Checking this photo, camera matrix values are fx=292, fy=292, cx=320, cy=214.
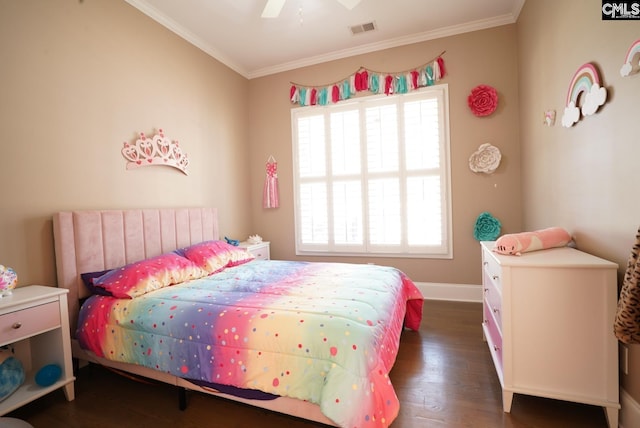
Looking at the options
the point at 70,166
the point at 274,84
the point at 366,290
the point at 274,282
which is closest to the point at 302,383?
the point at 366,290

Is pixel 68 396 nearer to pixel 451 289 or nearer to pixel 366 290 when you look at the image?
pixel 366 290

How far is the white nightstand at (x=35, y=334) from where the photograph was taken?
159 cm

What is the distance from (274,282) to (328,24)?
2.72 meters

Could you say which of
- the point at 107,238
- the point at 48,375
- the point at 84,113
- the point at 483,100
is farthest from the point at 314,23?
the point at 48,375

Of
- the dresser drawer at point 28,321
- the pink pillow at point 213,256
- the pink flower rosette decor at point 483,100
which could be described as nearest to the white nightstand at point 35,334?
the dresser drawer at point 28,321

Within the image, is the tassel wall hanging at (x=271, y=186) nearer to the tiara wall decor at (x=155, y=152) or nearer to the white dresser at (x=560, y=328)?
the tiara wall decor at (x=155, y=152)

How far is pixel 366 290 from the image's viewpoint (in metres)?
1.98

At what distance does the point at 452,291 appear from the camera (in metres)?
3.43

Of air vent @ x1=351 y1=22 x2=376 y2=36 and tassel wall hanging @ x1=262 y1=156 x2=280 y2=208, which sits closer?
air vent @ x1=351 y1=22 x2=376 y2=36

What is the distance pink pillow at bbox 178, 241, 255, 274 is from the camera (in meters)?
2.60

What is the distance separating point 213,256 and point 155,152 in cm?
114

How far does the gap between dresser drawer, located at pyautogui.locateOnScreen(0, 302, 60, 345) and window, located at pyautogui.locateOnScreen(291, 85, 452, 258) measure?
2.67 m

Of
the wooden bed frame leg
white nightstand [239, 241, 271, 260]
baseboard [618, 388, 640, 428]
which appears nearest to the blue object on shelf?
the wooden bed frame leg

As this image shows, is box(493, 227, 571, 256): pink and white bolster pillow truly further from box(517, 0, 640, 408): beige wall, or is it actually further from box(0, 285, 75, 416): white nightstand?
box(0, 285, 75, 416): white nightstand
